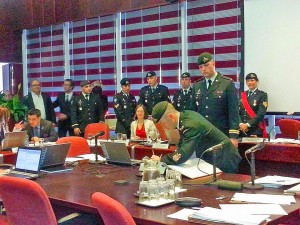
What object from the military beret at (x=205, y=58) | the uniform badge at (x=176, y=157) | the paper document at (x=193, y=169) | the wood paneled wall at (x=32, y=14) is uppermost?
the wood paneled wall at (x=32, y=14)

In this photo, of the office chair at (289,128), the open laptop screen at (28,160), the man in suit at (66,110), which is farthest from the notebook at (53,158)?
the man in suit at (66,110)

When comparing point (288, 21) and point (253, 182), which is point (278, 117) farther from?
point (253, 182)

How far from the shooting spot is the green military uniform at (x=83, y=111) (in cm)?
771

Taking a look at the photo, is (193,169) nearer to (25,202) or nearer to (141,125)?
(25,202)

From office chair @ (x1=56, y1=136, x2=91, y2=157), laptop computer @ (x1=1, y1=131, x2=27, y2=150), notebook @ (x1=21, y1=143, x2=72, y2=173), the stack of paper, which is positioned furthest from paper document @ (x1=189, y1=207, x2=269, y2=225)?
laptop computer @ (x1=1, y1=131, x2=27, y2=150)

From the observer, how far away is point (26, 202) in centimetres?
271

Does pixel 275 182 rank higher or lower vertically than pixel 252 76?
lower

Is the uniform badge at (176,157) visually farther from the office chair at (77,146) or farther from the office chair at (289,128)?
the office chair at (289,128)

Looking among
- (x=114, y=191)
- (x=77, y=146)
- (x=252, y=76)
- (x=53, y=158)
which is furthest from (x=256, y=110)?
(x=114, y=191)

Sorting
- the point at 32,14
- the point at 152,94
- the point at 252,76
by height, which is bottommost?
the point at 152,94

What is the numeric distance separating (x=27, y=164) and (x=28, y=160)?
0.03 metres

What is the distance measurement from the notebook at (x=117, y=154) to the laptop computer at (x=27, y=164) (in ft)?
2.12

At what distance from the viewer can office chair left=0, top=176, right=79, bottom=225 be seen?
2.62m

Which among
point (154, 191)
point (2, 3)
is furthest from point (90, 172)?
point (2, 3)
